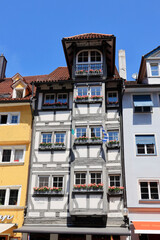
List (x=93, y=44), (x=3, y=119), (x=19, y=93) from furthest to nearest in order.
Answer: (x=19, y=93) < (x=93, y=44) < (x=3, y=119)

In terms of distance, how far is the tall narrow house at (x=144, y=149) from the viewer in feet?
55.9

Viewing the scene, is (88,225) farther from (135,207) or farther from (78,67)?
(78,67)

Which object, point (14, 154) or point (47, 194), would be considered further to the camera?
point (14, 154)

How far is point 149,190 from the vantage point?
17.6m

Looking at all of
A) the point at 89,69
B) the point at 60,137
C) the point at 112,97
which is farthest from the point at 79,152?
the point at 89,69

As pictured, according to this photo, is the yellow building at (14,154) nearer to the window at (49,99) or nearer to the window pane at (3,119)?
Answer: the window pane at (3,119)

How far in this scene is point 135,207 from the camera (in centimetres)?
1714

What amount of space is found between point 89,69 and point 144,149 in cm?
716

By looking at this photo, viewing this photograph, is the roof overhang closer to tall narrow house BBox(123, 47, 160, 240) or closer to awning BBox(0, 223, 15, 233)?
tall narrow house BBox(123, 47, 160, 240)

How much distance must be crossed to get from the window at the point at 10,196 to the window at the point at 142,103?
32.7 ft

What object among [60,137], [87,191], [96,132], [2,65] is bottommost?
[87,191]

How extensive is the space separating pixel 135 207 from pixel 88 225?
10.2 ft

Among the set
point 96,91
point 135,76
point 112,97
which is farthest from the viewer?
point 135,76

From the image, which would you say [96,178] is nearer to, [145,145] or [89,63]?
[145,145]
